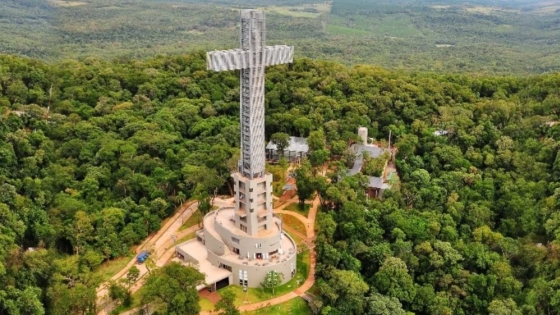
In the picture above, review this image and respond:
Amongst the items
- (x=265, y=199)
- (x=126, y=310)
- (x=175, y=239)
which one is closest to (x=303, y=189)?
(x=265, y=199)

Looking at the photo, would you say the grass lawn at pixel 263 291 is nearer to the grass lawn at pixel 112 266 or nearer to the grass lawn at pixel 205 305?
the grass lawn at pixel 205 305

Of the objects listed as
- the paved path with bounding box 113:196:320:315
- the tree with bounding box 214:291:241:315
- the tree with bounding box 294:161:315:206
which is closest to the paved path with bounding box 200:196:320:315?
the paved path with bounding box 113:196:320:315

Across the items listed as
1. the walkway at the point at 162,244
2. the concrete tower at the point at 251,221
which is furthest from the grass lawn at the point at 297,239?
the walkway at the point at 162,244

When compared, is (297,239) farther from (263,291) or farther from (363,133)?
(363,133)

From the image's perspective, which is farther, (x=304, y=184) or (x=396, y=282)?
(x=304, y=184)

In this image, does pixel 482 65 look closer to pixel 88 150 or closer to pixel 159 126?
pixel 159 126

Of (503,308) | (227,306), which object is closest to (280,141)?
(227,306)
